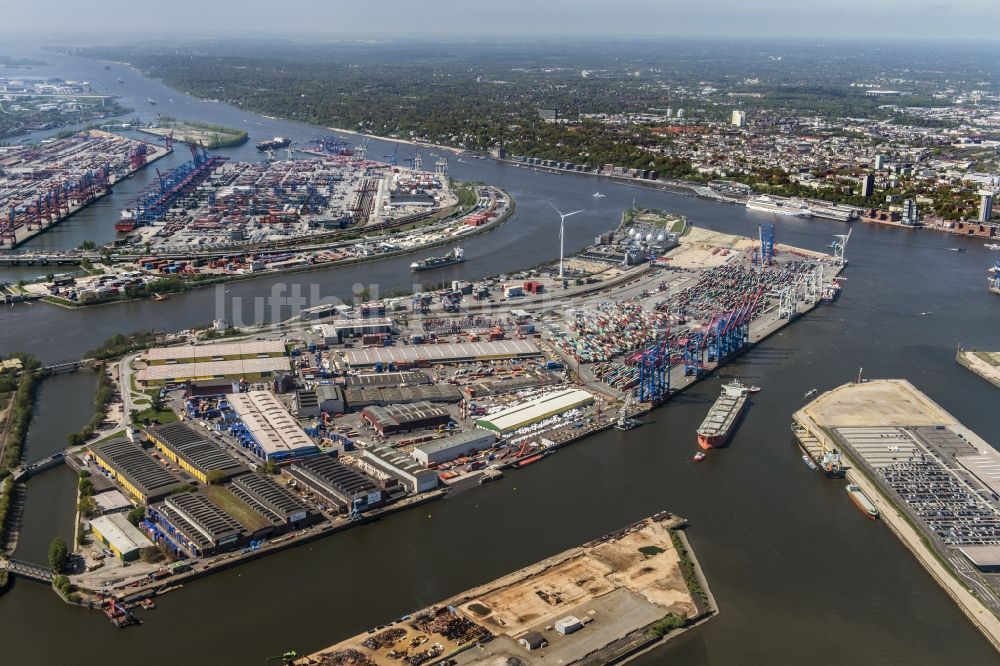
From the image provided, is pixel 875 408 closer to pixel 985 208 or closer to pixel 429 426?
pixel 429 426

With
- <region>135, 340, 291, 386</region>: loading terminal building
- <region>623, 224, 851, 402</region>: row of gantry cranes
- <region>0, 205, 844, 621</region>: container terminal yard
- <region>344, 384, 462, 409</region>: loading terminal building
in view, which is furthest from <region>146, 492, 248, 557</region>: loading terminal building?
<region>623, 224, 851, 402</region>: row of gantry cranes

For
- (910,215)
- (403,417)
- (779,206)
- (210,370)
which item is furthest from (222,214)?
(910,215)

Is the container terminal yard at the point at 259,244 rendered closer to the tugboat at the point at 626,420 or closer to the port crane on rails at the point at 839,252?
the port crane on rails at the point at 839,252

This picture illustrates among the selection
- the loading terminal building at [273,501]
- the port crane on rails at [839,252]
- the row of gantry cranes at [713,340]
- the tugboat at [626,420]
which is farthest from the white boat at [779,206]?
the loading terminal building at [273,501]

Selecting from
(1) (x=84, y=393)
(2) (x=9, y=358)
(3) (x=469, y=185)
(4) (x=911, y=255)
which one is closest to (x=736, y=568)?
(1) (x=84, y=393)

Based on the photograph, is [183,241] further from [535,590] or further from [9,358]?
[535,590]

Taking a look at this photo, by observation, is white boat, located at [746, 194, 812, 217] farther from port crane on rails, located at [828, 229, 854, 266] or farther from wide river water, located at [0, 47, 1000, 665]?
wide river water, located at [0, 47, 1000, 665]
